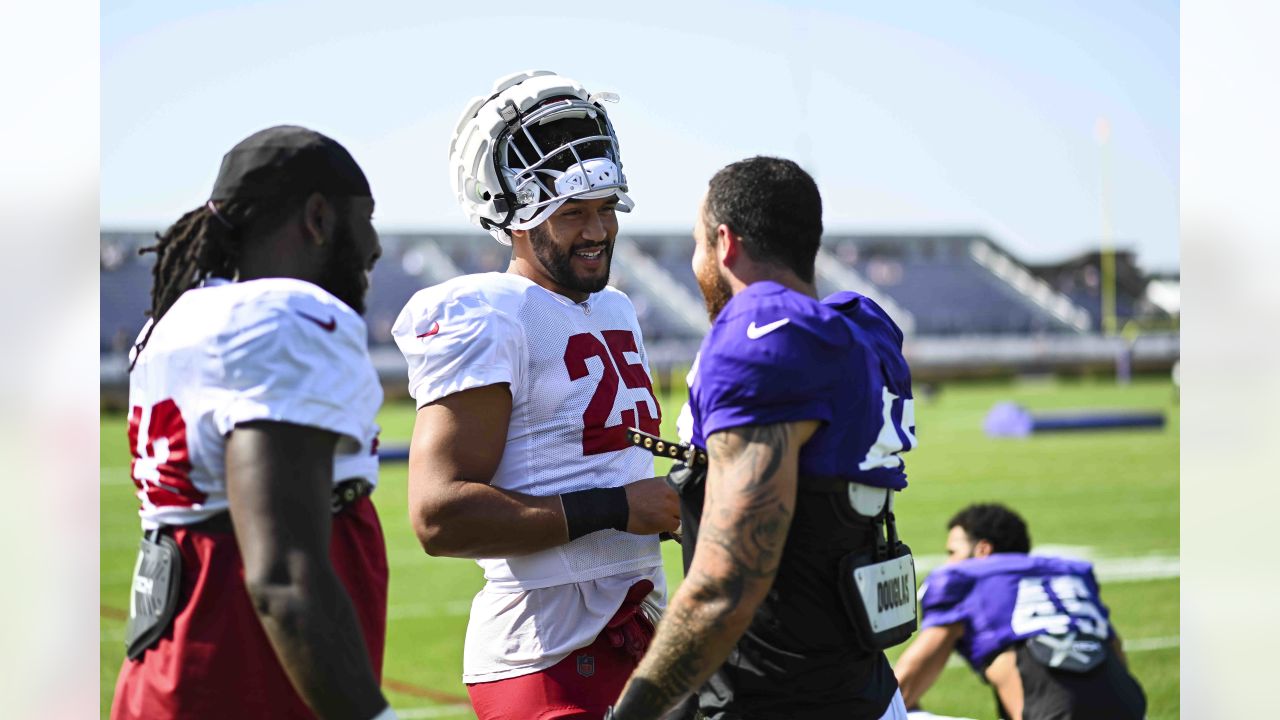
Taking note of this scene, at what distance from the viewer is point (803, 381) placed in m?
2.33

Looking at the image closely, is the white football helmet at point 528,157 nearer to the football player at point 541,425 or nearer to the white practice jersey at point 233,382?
the football player at point 541,425

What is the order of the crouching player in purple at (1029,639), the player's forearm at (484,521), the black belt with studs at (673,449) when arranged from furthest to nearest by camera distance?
the crouching player in purple at (1029,639) < the player's forearm at (484,521) < the black belt with studs at (673,449)

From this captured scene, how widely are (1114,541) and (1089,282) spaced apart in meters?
44.4

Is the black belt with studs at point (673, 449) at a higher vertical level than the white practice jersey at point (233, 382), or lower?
lower

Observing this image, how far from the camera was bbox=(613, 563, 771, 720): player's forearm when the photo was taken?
2.31m

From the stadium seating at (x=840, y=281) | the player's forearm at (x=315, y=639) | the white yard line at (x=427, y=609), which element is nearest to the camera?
the player's forearm at (x=315, y=639)

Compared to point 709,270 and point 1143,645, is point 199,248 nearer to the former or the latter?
point 709,270

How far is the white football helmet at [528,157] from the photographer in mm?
3160

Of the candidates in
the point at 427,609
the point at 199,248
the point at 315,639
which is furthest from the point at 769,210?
the point at 427,609

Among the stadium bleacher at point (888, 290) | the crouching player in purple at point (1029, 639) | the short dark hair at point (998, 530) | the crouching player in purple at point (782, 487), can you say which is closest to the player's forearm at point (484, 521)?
the crouching player in purple at point (782, 487)

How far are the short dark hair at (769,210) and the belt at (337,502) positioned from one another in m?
0.85

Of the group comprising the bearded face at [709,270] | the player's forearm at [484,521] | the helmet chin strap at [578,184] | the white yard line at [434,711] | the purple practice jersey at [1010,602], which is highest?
A: the helmet chin strap at [578,184]

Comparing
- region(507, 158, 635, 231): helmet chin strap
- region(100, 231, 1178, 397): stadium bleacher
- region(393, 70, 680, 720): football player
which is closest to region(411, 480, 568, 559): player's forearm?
region(393, 70, 680, 720): football player
